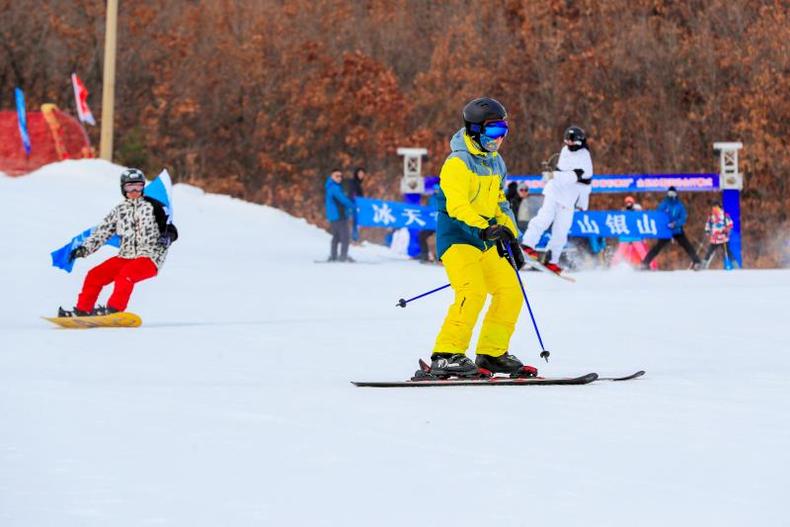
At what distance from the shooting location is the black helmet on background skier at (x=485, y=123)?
806cm

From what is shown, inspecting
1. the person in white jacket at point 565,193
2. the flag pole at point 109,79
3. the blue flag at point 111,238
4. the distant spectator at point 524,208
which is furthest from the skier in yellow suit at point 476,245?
the flag pole at point 109,79

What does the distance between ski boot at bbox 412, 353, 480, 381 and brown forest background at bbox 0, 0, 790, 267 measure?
89.5 ft

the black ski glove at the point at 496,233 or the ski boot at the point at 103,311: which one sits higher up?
the black ski glove at the point at 496,233

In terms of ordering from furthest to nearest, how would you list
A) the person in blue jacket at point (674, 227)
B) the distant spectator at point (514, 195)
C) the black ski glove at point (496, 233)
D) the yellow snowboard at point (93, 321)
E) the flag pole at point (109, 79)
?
the flag pole at point (109, 79), the person in blue jacket at point (674, 227), the distant spectator at point (514, 195), the yellow snowboard at point (93, 321), the black ski glove at point (496, 233)

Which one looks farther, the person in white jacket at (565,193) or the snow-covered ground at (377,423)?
the person in white jacket at (565,193)

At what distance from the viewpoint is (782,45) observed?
36.1 metres

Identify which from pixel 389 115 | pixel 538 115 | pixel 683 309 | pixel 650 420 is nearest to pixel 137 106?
pixel 389 115

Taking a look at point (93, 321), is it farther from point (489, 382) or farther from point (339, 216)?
point (339, 216)

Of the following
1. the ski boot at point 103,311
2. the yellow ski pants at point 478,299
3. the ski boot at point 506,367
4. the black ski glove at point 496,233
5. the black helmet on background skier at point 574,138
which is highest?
the black helmet on background skier at point 574,138

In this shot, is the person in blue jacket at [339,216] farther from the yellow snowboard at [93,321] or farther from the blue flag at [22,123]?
the yellow snowboard at [93,321]

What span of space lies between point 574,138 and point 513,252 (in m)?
7.65

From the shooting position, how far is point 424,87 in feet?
Answer: 141

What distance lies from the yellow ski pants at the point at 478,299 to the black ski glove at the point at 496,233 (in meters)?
0.23

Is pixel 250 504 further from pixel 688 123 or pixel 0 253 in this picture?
pixel 688 123
